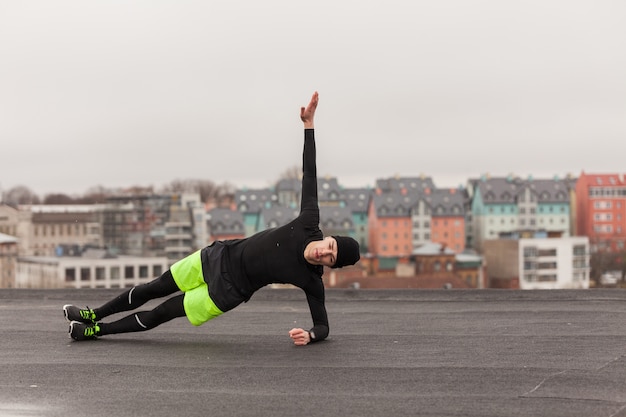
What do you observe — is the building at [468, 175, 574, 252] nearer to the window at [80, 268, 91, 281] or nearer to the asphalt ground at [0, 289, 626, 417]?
the window at [80, 268, 91, 281]

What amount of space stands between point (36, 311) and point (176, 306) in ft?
9.30

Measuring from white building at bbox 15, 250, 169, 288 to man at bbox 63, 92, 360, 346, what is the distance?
68.8m

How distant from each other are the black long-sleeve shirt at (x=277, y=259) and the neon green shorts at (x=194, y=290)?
2.2 inches

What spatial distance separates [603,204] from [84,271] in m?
70.6

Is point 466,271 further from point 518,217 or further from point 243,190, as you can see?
point 243,190

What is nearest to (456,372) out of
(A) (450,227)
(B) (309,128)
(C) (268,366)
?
(C) (268,366)

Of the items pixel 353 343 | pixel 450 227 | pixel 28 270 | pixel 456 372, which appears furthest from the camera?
pixel 450 227

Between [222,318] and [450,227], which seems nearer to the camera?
[222,318]

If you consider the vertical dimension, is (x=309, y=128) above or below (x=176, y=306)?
above

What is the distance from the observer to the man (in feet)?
18.0

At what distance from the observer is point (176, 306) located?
5.78 m

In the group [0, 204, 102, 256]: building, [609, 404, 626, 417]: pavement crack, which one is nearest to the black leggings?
[609, 404, 626, 417]: pavement crack

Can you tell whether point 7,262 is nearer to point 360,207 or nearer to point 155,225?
point 155,225

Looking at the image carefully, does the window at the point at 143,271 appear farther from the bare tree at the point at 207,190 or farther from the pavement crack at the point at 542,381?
the pavement crack at the point at 542,381
